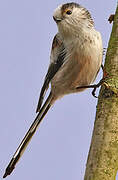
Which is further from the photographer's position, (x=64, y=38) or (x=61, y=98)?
(x=61, y=98)

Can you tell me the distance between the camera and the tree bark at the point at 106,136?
6.36 feet

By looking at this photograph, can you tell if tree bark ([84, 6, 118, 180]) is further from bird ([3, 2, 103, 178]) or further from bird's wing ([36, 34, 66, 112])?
bird's wing ([36, 34, 66, 112])

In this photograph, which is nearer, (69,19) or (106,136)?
(106,136)

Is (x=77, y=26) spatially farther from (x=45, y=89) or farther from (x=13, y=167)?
(x=13, y=167)

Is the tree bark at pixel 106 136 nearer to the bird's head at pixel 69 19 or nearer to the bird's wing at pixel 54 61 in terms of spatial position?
the bird's head at pixel 69 19

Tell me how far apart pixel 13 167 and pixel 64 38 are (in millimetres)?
1437

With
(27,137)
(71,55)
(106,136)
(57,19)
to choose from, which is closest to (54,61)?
(71,55)

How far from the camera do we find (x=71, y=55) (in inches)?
129

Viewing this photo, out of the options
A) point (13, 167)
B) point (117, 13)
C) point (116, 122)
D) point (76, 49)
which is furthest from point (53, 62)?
point (116, 122)

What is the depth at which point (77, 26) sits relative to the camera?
10.6 ft

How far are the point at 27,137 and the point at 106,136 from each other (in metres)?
1.37

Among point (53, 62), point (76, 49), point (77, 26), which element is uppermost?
point (77, 26)

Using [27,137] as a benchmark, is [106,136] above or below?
above

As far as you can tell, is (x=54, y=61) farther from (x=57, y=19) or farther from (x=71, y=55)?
(x=57, y=19)
